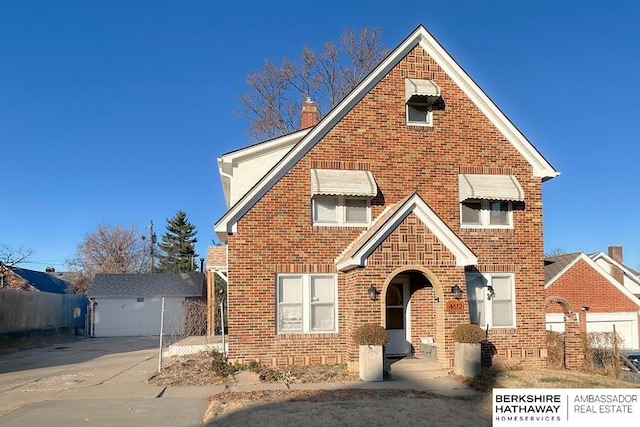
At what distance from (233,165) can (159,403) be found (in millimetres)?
8207

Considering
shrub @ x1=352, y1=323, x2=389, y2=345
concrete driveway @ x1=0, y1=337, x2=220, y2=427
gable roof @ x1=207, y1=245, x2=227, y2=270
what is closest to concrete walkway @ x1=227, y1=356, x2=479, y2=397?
shrub @ x1=352, y1=323, x2=389, y2=345

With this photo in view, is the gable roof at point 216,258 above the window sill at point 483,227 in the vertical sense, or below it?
below

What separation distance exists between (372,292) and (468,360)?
2.66 m

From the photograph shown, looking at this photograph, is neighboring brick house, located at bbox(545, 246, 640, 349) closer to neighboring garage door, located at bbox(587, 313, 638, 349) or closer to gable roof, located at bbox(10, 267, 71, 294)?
neighboring garage door, located at bbox(587, 313, 638, 349)

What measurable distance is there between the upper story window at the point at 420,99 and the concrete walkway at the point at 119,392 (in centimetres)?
659

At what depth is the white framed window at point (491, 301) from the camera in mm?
15617

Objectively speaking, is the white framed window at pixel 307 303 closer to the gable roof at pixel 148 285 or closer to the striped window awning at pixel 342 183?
the striped window awning at pixel 342 183

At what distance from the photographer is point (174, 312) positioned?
35.0 metres

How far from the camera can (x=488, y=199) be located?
51.8 ft

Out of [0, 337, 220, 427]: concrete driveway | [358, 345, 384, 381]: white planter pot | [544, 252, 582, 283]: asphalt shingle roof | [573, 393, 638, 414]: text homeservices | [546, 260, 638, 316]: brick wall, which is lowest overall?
[0, 337, 220, 427]: concrete driveway

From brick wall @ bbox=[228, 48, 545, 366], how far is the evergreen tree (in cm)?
4812

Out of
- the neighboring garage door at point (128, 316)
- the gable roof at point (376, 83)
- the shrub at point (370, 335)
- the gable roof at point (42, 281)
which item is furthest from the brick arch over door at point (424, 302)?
the gable roof at point (42, 281)

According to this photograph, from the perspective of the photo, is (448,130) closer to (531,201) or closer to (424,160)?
(424,160)

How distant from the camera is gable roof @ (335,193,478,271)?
13.6 metres
